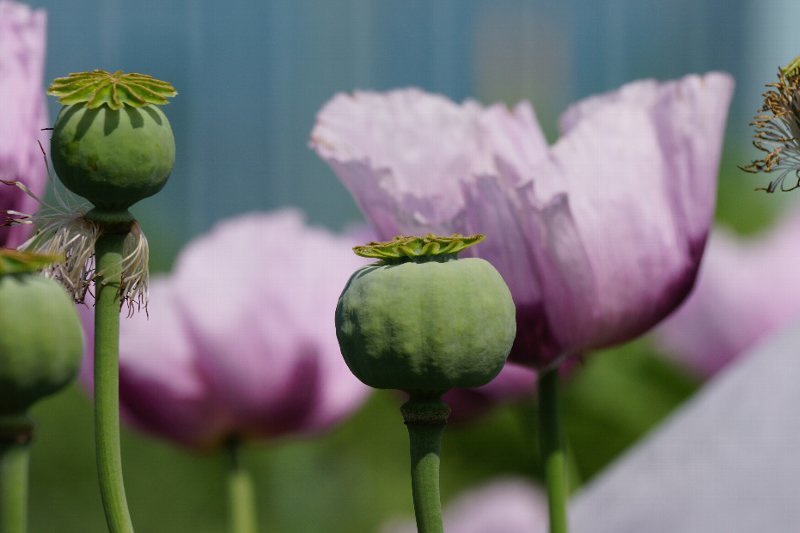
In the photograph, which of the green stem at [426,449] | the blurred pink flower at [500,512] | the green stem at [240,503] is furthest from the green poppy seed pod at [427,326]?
the blurred pink flower at [500,512]

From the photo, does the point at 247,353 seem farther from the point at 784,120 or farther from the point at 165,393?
the point at 784,120

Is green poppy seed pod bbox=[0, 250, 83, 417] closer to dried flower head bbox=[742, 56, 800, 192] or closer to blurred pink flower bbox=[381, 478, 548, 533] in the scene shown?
dried flower head bbox=[742, 56, 800, 192]

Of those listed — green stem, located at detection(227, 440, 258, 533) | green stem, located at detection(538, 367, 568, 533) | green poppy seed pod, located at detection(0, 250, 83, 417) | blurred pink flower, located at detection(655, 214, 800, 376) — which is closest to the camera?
green poppy seed pod, located at detection(0, 250, 83, 417)

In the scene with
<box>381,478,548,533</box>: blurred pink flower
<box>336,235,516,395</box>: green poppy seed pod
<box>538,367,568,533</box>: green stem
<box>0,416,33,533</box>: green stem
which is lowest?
<box>381,478,548,533</box>: blurred pink flower

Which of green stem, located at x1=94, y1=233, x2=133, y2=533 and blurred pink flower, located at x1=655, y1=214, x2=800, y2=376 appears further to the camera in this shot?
blurred pink flower, located at x1=655, y1=214, x2=800, y2=376

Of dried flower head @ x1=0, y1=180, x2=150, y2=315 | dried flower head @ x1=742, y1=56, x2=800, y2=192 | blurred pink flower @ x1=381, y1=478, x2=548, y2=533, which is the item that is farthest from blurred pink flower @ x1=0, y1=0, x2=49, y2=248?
blurred pink flower @ x1=381, y1=478, x2=548, y2=533

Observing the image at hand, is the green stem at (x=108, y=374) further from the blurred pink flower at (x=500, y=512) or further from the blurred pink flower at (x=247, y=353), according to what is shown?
the blurred pink flower at (x=500, y=512)
